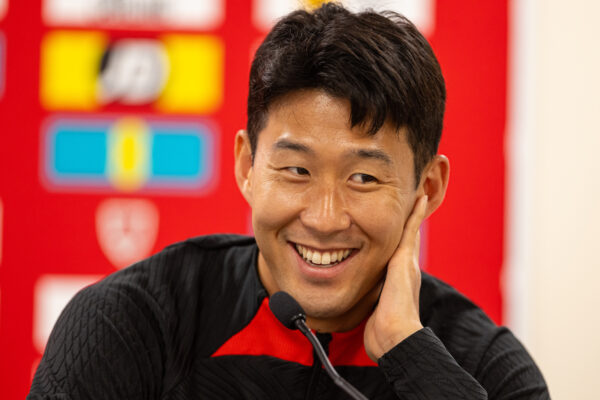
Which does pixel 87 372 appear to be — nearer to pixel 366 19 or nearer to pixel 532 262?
pixel 366 19

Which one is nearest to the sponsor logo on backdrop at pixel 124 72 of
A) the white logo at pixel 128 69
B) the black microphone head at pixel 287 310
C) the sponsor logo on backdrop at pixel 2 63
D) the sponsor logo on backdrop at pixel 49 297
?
the white logo at pixel 128 69

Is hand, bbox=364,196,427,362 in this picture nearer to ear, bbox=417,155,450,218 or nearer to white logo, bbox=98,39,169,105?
ear, bbox=417,155,450,218

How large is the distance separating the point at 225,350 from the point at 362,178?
42cm

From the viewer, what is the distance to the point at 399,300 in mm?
1264

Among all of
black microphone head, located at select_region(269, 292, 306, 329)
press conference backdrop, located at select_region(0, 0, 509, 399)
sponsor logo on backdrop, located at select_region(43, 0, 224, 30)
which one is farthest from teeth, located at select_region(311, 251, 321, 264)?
sponsor logo on backdrop, located at select_region(43, 0, 224, 30)

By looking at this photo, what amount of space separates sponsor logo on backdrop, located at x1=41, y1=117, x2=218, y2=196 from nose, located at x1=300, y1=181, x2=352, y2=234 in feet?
4.11

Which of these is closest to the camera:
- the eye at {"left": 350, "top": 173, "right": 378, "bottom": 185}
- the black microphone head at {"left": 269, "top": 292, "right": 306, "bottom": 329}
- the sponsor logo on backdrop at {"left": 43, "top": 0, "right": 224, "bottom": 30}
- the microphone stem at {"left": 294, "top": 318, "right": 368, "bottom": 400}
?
the microphone stem at {"left": 294, "top": 318, "right": 368, "bottom": 400}

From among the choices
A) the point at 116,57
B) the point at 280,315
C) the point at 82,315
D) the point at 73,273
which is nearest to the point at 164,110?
the point at 116,57

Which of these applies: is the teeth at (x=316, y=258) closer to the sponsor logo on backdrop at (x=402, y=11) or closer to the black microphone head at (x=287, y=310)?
the black microphone head at (x=287, y=310)

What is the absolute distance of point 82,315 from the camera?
1258 millimetres

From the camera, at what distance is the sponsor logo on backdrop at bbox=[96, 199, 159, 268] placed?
239cm

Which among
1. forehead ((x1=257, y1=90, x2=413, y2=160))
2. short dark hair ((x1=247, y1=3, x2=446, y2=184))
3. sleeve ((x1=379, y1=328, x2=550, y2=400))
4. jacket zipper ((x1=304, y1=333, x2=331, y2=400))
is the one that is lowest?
jacket zipper ((x1=304, y1=333, x2=331, y2=400))

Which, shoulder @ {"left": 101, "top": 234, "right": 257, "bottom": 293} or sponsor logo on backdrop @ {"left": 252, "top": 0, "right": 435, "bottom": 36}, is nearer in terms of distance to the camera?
shoulder @ {"left": 101, "top": 234, "right": 257, "bottom": 293}

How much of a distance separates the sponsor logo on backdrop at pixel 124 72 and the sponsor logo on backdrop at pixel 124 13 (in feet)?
0.14
